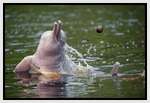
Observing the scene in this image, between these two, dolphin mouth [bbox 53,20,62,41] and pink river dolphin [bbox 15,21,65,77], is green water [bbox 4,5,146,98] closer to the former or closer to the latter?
pink river dolphin [bbox 15,21,65,77]

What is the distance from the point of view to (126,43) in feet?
25.6

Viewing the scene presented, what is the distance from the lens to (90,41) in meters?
7.88

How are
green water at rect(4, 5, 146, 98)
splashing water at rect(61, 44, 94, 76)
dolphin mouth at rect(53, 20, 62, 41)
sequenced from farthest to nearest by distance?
splashing water at rect(61, 44, 94, 76) → dolphin mouth at rect(53, 20, 62, 41) → green water at rect(4, 5, 146, 98)

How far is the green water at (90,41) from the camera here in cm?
726

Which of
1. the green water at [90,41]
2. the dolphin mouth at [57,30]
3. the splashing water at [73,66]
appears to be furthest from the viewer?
the splashing water at [73,66]

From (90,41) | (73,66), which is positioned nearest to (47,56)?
(73,66)

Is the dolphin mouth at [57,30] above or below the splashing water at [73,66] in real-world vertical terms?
above

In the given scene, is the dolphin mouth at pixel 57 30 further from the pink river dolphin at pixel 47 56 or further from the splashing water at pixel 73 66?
the splashing water at pixel 73 66

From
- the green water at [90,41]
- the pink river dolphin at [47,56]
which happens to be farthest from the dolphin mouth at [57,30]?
the green water at [90,41]

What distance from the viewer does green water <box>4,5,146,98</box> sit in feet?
23.8

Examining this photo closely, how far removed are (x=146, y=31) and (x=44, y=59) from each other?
942mm

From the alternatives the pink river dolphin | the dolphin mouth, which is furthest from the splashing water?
the dolphin mouth

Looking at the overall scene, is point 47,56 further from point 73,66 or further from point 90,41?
point 90,41

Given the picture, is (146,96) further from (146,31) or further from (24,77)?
(24,77)
